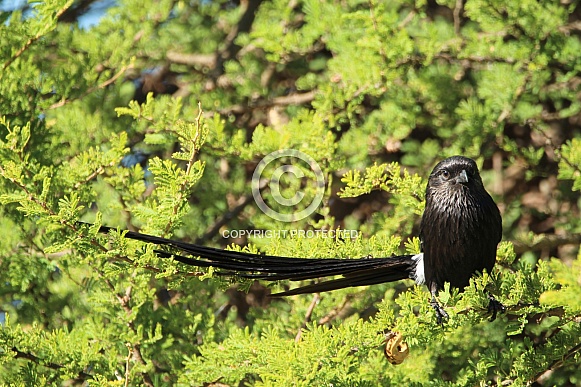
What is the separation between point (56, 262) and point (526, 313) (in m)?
1.66

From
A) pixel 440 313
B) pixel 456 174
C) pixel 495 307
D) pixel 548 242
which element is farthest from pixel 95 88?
pixel 548 242

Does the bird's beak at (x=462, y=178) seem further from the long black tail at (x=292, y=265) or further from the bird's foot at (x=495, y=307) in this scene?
the bird's foot at (x=495, y=307)

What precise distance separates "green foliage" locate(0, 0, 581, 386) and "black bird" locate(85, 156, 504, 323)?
0.06m

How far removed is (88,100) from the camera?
3.53 meters

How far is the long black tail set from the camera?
2115mm

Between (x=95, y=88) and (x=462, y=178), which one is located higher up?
(x=95, y=88)

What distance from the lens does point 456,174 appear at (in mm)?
2633

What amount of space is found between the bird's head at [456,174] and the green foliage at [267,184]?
0.28 feet

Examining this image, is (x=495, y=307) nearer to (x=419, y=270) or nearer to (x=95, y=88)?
(x=419, y=270)

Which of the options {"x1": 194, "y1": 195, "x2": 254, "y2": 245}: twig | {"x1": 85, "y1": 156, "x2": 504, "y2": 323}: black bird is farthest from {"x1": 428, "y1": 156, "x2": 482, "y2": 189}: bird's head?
{"x1": 194, "y1": 195, "x2": 254, "y2": 245}: twig

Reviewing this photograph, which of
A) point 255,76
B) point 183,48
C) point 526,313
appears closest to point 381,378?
point 526,313

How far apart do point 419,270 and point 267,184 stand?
103cm

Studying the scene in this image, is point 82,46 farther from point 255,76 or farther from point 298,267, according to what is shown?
point 298,267

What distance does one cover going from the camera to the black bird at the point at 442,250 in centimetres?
240
